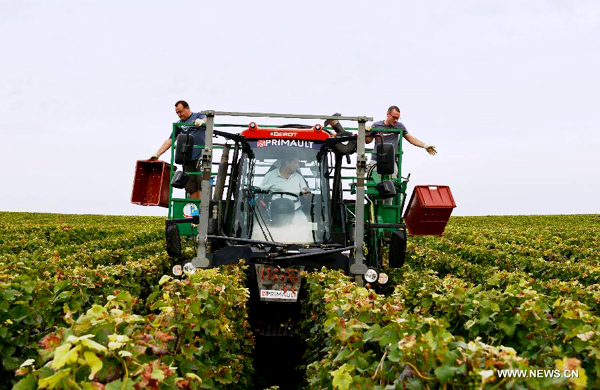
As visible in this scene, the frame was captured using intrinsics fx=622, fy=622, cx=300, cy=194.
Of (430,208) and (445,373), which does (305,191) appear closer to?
(430,208)

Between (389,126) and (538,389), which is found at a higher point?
(389,126)

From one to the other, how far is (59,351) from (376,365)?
6.14 feet

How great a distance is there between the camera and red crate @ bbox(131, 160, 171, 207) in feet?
36.0

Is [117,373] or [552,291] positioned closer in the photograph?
[117,373]

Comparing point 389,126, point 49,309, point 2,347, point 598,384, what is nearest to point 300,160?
point 389,126

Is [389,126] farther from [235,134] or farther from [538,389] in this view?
[538,389]

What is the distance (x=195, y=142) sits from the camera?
36.3 ft

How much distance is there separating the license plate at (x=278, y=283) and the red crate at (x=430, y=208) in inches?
130

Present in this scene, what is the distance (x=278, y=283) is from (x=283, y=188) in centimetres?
139

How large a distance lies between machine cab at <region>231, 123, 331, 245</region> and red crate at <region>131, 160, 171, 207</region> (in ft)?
8.42

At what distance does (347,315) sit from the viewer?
4.54 m

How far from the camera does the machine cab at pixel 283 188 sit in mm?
8461

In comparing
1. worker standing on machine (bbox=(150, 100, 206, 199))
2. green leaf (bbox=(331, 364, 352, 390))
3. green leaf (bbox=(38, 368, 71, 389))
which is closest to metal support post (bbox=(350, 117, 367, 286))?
worker standing on machine (bbox=(150, 100, 206, 199))

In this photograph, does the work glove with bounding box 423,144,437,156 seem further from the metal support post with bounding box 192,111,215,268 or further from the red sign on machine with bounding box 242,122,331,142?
the metal support post with bounding box 192,111,215,268
